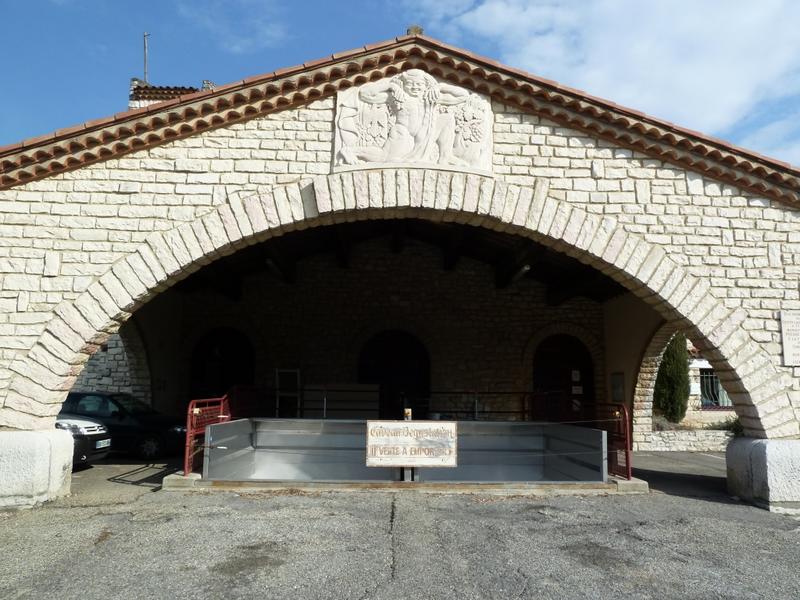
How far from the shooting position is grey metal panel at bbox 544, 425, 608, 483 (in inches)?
292

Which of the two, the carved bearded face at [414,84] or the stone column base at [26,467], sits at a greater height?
the carved bearded face at [414,84]

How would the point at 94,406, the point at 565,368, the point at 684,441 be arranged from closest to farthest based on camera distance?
1. the point at 94,406
2. the point at 684,441
3. the point at 565,368

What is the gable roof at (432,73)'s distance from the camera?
273 inches

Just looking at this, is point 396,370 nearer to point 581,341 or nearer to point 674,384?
point 581,341

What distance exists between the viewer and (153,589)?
13.1ft

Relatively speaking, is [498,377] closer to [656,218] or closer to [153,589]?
[656,218]

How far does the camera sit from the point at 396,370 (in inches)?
516

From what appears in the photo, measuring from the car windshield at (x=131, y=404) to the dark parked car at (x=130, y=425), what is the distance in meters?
0.05

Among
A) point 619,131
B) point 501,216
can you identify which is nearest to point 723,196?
point 619,131

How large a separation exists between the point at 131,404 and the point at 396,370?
17.4ft

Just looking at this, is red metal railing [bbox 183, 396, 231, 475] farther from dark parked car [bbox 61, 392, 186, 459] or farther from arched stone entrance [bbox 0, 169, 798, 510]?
arched stone entrance [bbox 0, 169, 798, 510]

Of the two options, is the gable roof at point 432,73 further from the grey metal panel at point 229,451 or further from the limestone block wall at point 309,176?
the grey metal panel at point 229,451

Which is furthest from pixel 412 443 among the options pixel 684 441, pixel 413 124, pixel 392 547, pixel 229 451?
pixel 684 441

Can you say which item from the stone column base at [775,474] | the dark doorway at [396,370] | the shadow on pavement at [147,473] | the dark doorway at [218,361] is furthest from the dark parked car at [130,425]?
the stone column base at [775,474]
